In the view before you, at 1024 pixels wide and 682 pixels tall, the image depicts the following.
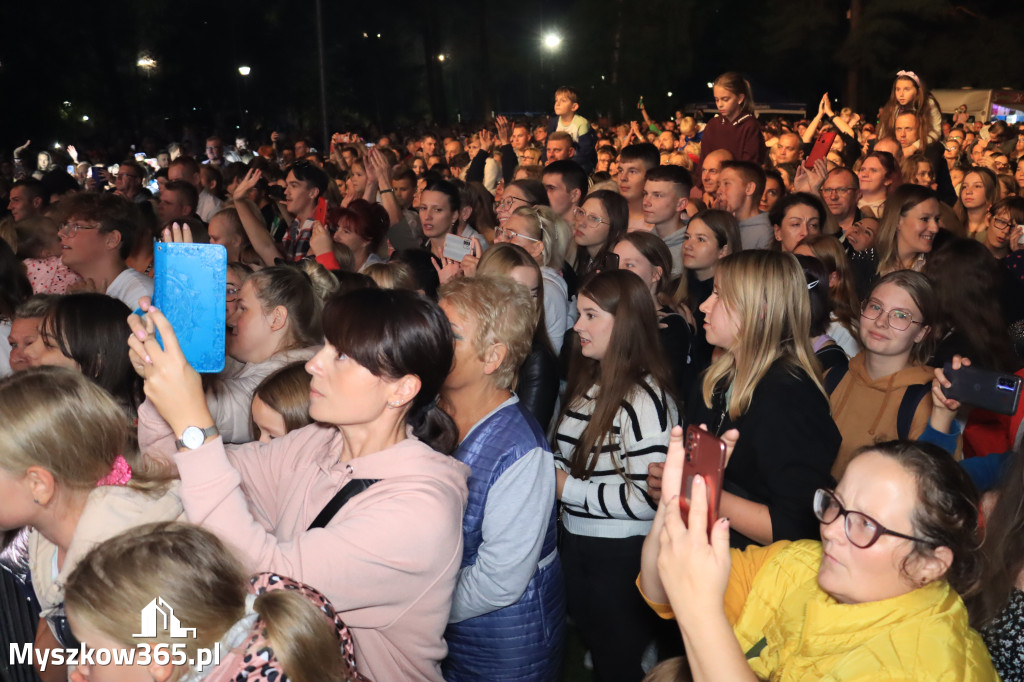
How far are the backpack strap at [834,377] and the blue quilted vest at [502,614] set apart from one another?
61.1 inches

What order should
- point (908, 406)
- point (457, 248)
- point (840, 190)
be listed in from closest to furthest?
point (908, 406), point (457, 248), point (840, 190)

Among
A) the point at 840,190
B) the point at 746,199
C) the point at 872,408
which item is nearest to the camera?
the point at 872,408

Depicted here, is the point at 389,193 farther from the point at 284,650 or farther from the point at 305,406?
the point at 284,650

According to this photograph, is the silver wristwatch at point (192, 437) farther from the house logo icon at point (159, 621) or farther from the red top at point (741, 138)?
the red top at point (741, 138)

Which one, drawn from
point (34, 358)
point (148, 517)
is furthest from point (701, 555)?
point (34, 358)

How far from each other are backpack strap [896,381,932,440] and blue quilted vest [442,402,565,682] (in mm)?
1438

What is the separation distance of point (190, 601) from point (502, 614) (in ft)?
3.99

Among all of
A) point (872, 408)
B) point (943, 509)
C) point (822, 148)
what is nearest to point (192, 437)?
point (943, 509)

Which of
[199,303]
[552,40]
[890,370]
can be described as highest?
[552,40]

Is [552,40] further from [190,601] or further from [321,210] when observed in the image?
[190,601]

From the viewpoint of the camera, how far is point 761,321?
3.22 metres

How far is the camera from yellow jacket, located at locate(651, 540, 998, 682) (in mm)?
1853

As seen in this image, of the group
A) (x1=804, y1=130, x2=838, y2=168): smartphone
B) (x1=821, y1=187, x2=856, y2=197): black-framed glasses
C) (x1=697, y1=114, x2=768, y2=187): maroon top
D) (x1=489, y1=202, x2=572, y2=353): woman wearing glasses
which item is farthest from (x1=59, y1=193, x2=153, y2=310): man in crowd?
(x1=804, y1=130, x2=838, y2=168): smartphone

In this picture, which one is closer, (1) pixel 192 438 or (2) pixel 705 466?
(2) pixel 705 466
